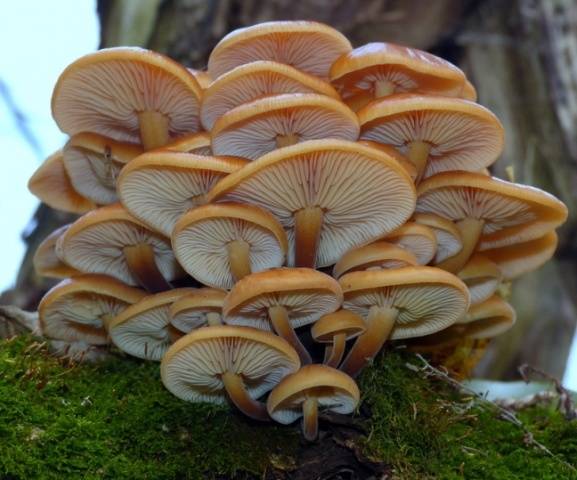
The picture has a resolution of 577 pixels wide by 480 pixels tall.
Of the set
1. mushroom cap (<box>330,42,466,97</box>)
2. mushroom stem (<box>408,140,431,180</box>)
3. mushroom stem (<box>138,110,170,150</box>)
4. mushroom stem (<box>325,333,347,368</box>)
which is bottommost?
mushroom stem (<box>325,333,347,368</box>)

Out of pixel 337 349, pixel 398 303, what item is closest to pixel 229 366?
pixel 337 349

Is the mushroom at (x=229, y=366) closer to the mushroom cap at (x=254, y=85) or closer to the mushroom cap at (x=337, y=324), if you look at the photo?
the mushroom cap at (x=337, y=324)

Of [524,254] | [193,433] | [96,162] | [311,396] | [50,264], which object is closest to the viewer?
[311,396]

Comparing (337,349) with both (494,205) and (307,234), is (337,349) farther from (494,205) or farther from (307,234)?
(494,205)

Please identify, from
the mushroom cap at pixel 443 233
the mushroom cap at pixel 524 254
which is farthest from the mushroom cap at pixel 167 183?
the mushroom cap at pixel 524 254

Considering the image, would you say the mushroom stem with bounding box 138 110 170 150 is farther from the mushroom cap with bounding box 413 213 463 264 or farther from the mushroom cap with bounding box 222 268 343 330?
the mushroom cap with bounding box 413 213 463 264

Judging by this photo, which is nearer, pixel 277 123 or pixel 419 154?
pixel 277 123

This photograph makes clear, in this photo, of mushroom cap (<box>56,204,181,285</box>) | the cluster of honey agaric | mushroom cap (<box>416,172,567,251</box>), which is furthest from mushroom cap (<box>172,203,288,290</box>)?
mushroom cap (<box>416,172,567,251</box>)

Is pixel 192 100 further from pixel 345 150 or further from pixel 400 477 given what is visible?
pixel 400 477
